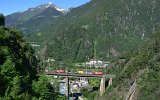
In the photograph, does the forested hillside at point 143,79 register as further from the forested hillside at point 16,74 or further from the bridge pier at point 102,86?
the forested hillside at point 16,74

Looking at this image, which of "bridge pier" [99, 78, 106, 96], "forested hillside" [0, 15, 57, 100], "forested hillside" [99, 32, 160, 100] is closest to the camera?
"forested hillside" [0, 15, 57, 100]

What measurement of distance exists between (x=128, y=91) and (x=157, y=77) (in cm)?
1338

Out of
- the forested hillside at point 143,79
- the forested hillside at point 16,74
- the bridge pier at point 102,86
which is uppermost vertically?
the forested hillside at point 16,74

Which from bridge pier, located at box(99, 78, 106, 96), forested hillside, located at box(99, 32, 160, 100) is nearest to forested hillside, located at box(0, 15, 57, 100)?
forested hillside, located at box(99, 32, 160, 100)

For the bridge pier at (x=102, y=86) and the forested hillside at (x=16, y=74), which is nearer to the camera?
the forested hillside at (x=16, y=74)

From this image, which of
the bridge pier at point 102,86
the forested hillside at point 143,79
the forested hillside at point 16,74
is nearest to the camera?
the forested hillside at point 16,74

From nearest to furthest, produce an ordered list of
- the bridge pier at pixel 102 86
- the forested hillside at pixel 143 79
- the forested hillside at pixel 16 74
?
the forested hillside at pixel 16 74, the forested hillside at pixel 143 79, the bridge pier at pixel 102 86

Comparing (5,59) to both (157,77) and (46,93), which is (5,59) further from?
(157,77)

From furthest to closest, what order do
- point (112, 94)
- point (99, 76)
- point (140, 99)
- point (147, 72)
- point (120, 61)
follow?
1. point (120, 61)
2. point (99, 76)
3. point (112, 94)
4. point (147, 72)
5. point (140, 99)

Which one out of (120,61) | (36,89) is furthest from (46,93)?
(120,61)

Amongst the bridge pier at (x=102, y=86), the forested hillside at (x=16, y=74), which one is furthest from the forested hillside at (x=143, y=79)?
the forested hillside at (x=16, y=74)

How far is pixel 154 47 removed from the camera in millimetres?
134375

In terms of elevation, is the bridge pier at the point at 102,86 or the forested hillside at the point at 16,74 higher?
the forested hillside at the point at 16,74

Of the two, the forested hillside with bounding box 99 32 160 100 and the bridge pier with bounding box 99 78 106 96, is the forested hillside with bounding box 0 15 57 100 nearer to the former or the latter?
the forested hillside with bounding box 99 32 160 100
